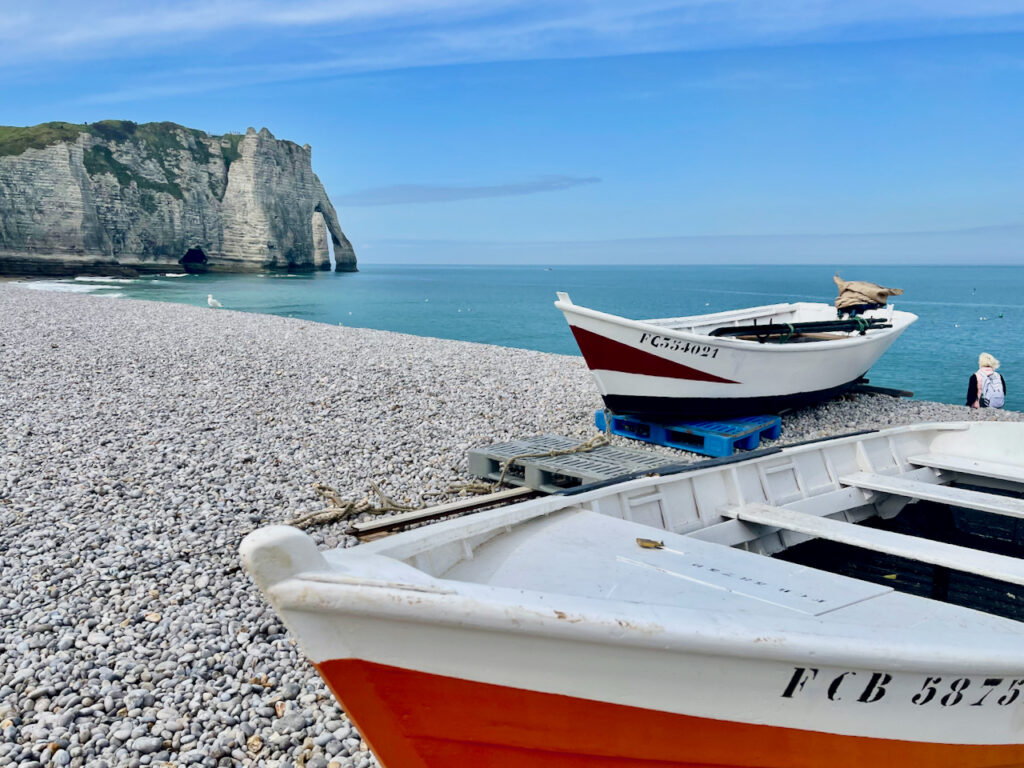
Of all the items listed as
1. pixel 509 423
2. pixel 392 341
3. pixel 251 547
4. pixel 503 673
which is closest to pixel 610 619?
pixel 503 673

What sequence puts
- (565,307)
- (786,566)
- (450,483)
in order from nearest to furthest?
(786,566) < (450,483) < (565,307)

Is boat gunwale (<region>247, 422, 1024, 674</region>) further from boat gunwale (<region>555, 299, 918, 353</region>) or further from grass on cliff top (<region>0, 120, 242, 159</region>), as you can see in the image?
grass on cliff top (<region>0, 120, 242, 159</region>)

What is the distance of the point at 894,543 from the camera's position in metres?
4.32

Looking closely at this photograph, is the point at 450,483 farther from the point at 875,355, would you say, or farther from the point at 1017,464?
the point at 875,355

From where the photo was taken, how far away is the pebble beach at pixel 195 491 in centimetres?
369

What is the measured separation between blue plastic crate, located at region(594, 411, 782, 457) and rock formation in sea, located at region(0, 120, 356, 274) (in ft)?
262

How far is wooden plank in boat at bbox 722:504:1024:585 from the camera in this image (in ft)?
13.0

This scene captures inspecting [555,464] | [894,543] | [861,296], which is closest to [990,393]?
[861,296]

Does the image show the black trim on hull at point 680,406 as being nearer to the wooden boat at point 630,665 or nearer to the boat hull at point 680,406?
the boat hull at point 680,406

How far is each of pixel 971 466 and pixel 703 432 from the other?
3101 mm

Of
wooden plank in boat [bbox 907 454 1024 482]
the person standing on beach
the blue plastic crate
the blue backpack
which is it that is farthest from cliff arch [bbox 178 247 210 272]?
wooden plank in boat [bbox 907 454 1024 482]

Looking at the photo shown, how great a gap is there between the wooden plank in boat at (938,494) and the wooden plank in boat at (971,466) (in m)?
0.70

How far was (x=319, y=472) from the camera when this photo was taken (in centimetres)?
788

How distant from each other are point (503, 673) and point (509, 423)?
8.35 metres
